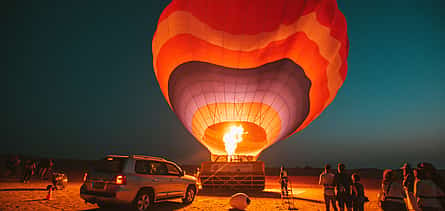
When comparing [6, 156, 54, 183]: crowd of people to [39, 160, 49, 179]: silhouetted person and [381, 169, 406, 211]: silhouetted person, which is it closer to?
[39, 160, 49, 179]: silhouetted person

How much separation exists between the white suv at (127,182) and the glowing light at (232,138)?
23.2 ft

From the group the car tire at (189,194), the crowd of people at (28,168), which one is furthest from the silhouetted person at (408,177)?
the crowd of people at (28,168)

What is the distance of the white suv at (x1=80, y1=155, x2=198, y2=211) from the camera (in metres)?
6.75

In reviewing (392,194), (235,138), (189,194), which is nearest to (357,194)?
(392,194)

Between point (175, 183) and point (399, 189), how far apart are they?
621 centimetres

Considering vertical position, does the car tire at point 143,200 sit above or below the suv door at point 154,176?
below

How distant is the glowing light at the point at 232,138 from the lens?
15102 millimetres

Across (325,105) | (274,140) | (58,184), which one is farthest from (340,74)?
(58,184)

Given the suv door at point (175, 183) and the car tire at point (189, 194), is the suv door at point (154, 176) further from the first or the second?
the car tire at point (189, 194)

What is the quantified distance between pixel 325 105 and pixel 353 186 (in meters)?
12.9

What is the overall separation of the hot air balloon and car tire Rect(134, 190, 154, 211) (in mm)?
7821

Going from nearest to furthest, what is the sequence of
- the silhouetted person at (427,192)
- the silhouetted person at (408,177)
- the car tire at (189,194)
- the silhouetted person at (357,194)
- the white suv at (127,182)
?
the silhouetted person at (427,192) < the silhouetted person at (408,177) < the silhouetted person at (357,194) < the white suv at (127,182) < the car tire at (189,194)

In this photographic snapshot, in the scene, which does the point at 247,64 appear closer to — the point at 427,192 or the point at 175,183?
the point at 175,183

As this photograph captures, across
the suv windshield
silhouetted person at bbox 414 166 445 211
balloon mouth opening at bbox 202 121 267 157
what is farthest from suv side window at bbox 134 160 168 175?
balloon mouth opening at bbox 202 121 267 157
